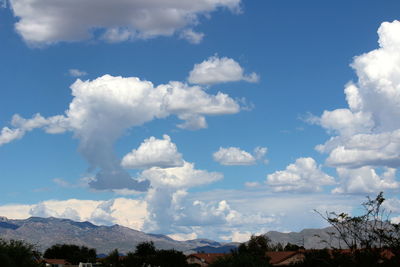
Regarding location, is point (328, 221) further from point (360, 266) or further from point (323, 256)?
point (360, 266)

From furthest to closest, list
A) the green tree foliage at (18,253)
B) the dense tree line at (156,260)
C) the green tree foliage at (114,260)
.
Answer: the green tree foliage at (114,260)
the dense tree line at (156,260)
the green tree foliage at (18,253)

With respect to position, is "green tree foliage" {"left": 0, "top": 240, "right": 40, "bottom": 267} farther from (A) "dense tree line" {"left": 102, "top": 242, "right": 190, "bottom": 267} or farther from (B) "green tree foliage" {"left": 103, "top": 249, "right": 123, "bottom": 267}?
(B) "green tree foliage" {"left": 103, "top": 249, "right": 123, "bottom": 267}

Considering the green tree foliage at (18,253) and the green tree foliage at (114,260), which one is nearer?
the green tree foliage at (18,253)

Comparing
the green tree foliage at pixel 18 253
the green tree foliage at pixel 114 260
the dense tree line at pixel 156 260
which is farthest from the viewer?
the green tree foliage at pixel 114 260

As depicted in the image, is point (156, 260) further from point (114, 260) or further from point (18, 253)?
point (18, 253)

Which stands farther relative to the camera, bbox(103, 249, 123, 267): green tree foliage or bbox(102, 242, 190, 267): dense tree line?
bbox(103, 249, 123, 267): green tree foliage

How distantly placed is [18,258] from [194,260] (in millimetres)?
120320

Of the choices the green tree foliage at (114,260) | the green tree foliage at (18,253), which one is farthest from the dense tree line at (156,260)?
the green tree foliage at (18,253)

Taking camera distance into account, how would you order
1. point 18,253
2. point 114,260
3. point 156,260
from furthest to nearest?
1. point 114,260
2. point 156,260
3. point 18,253

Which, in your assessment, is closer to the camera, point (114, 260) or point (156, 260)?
point (156, 260)

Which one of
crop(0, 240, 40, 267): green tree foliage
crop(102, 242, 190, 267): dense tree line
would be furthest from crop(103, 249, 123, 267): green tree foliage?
crop(0, 240, 40, 267): green tree foliage

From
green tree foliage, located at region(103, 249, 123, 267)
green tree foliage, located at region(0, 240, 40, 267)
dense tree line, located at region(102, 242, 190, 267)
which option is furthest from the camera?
green tree foliage, located at region(103, 249, 123, 267)

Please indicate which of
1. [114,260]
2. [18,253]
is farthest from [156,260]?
[18,253]

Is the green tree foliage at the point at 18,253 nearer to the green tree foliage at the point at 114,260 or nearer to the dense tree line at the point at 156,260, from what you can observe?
the dense tree line at the point at 156,260
